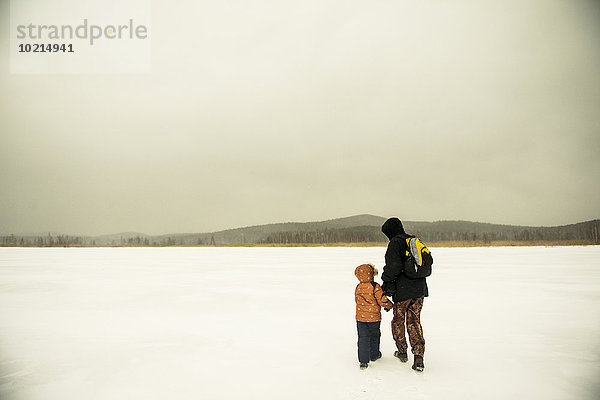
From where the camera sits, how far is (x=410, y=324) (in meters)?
4.91

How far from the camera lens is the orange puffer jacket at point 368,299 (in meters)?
4.92

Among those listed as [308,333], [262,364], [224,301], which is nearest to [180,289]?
[224,301]

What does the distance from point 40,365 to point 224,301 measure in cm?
500

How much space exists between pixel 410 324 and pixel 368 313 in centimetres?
49

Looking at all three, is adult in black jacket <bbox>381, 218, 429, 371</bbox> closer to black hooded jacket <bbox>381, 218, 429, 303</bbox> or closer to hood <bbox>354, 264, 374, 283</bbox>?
black hooded jacket <bbox>381, 218, 429, 303</bbox>

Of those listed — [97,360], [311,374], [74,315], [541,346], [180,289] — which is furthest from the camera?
[180,289]

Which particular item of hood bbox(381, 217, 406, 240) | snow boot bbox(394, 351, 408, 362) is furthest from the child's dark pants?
hood bbox(381, 217, 406, 240)

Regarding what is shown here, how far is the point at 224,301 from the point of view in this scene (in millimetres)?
9984

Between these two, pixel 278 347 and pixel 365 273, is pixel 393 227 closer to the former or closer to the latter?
pixel 365 273

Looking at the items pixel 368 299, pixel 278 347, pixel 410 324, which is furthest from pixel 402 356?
pixel 278 347

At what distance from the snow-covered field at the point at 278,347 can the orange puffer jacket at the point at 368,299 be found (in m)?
0.60

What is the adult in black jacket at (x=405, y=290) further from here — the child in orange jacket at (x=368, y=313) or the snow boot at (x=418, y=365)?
the child in orange jacket at (x=368, y=313)

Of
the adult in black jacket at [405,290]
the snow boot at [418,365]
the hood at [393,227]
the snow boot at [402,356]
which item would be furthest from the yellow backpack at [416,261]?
the snow boot at [402,356]

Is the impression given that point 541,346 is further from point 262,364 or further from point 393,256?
point 262,364
